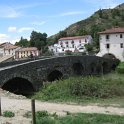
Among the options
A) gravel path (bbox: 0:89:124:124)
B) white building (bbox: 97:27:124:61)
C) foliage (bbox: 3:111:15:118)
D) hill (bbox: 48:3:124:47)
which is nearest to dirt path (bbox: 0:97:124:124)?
gravel path (bbox: 0:89:124:124)

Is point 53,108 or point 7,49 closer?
point 53,108

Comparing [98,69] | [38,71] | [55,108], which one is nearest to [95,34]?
[98,69]

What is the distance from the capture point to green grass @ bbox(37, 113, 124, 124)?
47.1 feet

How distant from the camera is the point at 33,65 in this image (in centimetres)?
3744

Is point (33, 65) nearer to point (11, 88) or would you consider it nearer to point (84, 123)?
point (11, 88)

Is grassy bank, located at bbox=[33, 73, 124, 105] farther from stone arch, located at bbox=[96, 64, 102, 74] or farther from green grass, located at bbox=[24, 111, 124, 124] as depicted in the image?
stone arch, located at bbox=[96, 64, 102, 74]

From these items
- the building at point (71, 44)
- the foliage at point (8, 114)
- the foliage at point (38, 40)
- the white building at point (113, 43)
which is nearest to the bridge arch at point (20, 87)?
the foliage at point (8, 114)

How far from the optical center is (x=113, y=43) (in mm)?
82000

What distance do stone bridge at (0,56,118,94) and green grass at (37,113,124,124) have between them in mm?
16195

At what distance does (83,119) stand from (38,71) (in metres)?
24.5

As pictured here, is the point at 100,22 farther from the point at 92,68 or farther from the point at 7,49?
the point at 92,68

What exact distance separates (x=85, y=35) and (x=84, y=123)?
109 meters

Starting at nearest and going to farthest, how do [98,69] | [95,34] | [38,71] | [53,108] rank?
[53,108]
[38,71]
[98,69]
[95,34]

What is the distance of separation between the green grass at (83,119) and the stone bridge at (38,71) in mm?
16195
